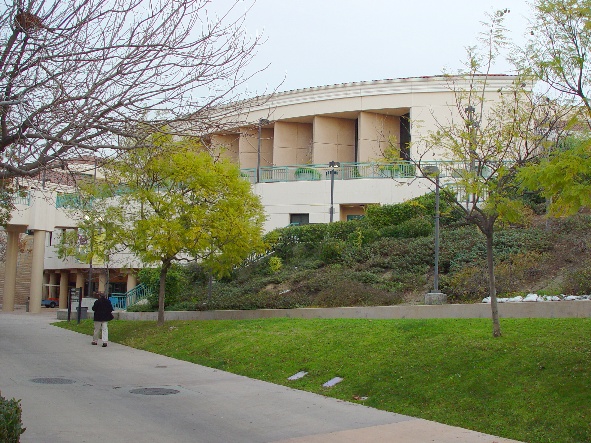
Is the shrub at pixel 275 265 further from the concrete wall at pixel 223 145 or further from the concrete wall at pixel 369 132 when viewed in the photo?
the concrete wall at pixel 369 132

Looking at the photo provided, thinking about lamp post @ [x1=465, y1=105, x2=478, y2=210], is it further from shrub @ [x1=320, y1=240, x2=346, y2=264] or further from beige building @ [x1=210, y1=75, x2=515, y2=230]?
beige building @ [x1=210, y1=75, x2=515, y2=230]

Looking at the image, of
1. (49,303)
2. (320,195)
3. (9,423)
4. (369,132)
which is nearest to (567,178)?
(9,423)

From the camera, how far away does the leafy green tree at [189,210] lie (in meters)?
19.5

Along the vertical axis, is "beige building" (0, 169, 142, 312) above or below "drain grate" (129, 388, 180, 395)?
above

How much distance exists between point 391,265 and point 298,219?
12.7 meters

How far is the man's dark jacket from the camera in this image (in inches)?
761

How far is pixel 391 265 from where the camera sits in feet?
73.0

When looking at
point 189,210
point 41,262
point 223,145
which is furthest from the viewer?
point 41,262

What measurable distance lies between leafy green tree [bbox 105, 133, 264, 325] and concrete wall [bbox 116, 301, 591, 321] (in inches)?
82.6

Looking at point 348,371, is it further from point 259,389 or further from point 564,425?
point 564,425

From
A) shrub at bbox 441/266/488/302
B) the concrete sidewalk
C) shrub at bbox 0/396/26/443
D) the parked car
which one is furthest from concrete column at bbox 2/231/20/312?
shrub at bbox 0/396/26/443

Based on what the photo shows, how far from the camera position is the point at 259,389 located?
1223 centimetres

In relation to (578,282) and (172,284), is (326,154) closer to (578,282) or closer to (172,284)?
(172,284)

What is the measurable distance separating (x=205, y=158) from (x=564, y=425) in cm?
1428
